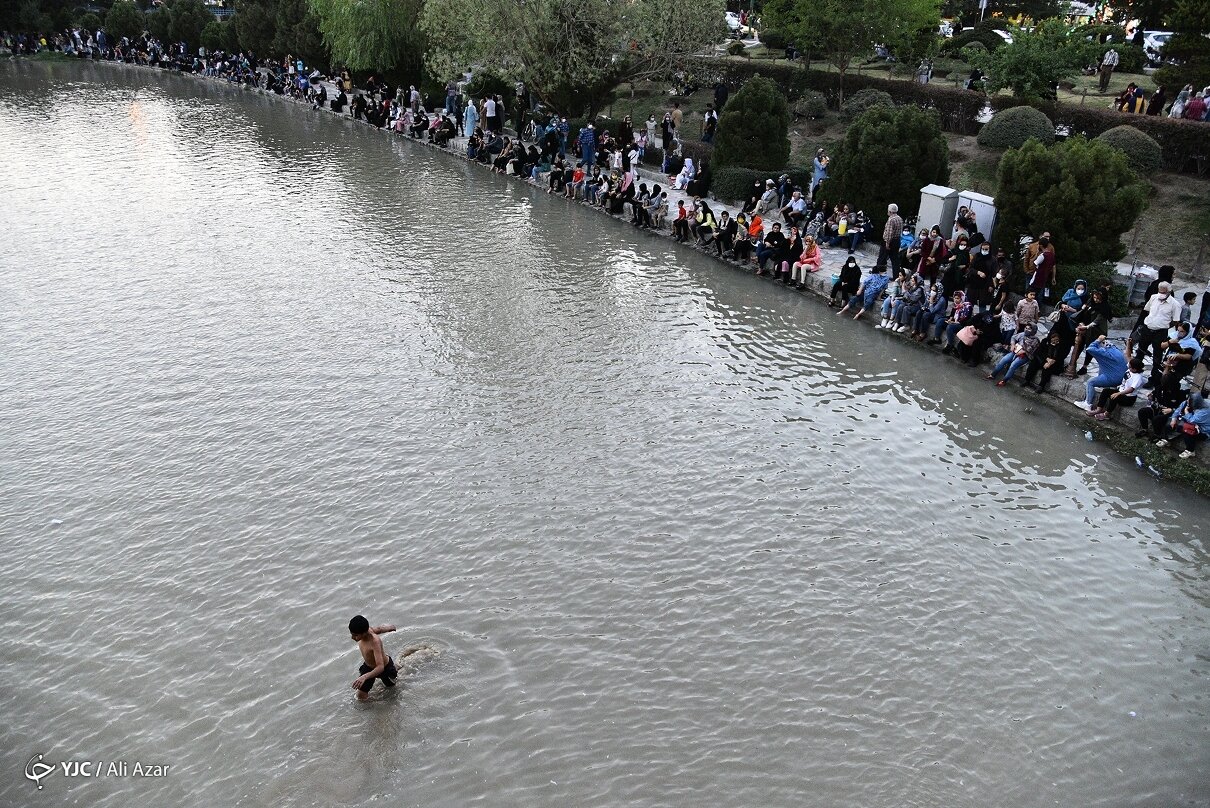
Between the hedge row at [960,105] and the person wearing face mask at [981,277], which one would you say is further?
the hedge row at [960,105]

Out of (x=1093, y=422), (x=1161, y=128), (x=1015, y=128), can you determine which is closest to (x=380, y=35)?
(x=1015, y=128)

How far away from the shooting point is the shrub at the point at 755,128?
888 inches

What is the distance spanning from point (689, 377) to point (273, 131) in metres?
25.2

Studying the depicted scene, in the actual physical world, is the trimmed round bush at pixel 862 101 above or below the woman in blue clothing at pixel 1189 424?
above

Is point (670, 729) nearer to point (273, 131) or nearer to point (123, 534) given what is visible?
point (123, 534)

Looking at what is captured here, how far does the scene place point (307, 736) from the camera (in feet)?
24.9

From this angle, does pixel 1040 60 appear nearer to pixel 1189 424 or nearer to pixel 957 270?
pixel 957 270

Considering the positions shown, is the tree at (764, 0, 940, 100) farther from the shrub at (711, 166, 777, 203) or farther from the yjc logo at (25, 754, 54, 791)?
the yjc logo at (25, 754, 54, 791)

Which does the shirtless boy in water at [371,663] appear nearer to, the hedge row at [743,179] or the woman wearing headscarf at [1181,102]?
the hedge row at [743,179]

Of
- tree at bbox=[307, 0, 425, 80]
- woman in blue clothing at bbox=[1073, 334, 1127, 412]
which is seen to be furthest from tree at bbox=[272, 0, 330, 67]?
woman in blue clothing at bbox=[1073, 334, 1127, 412]

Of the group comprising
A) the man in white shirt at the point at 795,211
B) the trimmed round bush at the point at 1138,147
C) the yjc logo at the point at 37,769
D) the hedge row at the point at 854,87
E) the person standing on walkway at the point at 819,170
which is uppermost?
the hedge row at the point at 854,87

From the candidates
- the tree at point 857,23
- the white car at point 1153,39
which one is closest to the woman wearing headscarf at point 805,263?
the tree at point 857,23

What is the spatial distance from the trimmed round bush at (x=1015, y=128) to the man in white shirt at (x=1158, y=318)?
1073cm

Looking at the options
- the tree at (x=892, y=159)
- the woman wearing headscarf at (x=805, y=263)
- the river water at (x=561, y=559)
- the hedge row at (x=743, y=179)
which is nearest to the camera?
the river water at (x=561, y=559)
